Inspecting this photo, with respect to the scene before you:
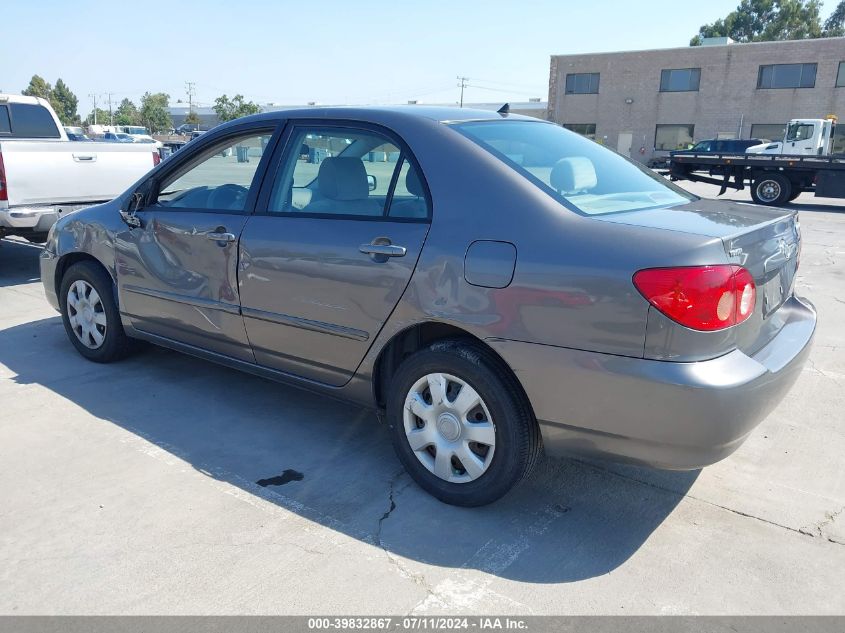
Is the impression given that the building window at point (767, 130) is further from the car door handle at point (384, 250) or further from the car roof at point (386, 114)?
the car door handle at point (384, 250)

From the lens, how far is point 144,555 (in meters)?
2.76

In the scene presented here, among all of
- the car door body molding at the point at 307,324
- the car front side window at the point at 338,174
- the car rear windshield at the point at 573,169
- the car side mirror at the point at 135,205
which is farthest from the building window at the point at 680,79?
the car door body molding at the point at 307,324

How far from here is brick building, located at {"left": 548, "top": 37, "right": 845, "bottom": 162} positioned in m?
41.6

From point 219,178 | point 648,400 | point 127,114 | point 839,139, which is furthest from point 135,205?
point 127,114

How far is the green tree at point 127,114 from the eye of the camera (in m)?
114

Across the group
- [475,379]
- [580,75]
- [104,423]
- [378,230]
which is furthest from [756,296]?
[580,75]

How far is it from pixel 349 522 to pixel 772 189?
20252 mm

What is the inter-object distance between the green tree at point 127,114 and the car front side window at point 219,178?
117 metres

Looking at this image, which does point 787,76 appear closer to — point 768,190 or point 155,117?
point 768,190

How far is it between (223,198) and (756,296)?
2.80 m

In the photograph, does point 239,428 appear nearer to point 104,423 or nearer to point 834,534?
point 104,423

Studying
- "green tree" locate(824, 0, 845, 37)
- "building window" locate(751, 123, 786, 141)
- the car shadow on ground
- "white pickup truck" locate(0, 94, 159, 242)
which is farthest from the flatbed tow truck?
"green tree" locate(824, 0, 845, 37)

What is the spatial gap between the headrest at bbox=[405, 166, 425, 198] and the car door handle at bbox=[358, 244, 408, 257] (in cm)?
26

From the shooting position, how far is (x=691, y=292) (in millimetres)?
2457
